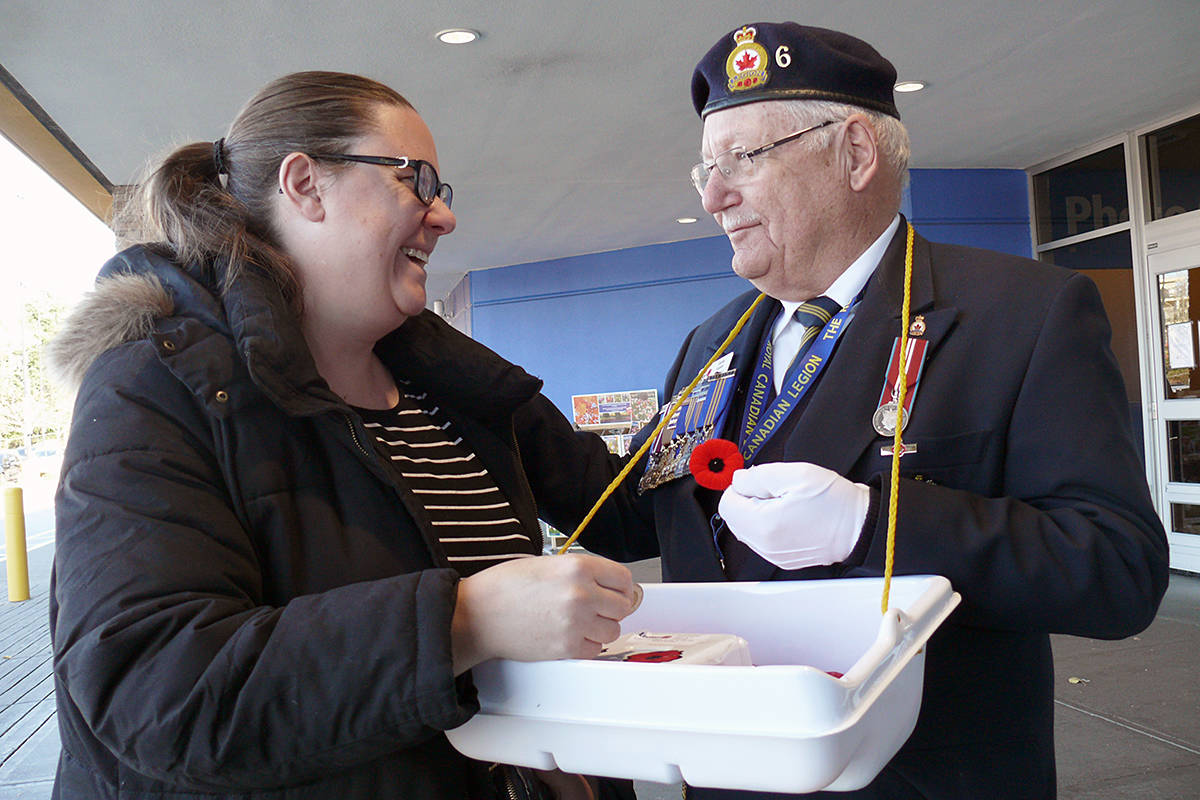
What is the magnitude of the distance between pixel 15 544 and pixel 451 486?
6.07 m

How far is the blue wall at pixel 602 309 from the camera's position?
32.6 ft

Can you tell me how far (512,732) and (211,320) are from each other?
1.90 ft

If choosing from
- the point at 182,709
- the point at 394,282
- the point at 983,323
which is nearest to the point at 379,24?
the point at 394,282

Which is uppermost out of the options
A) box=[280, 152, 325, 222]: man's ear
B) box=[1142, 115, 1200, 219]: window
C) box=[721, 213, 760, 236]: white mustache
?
box=[1142, 115, 1200, 219]: window

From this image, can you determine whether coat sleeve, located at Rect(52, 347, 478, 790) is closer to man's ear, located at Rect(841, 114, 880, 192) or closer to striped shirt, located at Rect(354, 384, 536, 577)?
striped shirt, located at Rect(354, 384, 536, 577)

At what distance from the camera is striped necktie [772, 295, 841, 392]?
1495 mm

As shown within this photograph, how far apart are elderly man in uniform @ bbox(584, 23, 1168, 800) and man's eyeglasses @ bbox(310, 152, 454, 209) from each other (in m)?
0.48

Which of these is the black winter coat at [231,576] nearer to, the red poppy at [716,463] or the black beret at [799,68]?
the red poppy at [716,463]

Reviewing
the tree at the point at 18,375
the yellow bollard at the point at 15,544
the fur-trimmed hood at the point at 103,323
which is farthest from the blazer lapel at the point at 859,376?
the yellow bollard at the point at 15,544

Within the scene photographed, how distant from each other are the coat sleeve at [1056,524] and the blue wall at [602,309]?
8407 millimetres

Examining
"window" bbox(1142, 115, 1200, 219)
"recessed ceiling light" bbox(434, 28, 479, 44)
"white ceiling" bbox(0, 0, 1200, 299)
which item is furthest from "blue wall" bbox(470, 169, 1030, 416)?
"recessed ceiling light" bbox(434, 28, 479, 44)

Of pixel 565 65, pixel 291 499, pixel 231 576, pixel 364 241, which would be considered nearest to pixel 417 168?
pixel 364 241

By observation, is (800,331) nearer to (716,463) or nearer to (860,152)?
(860,152)

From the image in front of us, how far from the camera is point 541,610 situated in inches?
35.7
